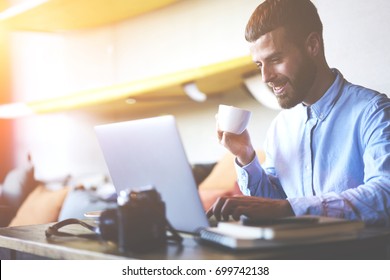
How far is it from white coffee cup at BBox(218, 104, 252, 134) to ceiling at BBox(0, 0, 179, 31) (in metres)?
1.71

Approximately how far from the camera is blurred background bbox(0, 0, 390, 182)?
1646 mm

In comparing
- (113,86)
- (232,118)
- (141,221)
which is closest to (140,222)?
(141,221)

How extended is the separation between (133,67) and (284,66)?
209 cm

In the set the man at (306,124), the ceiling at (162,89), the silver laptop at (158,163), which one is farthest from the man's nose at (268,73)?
the ceiling at (162,89)

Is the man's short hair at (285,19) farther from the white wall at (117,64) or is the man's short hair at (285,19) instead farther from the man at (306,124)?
the white wall at (117,64)

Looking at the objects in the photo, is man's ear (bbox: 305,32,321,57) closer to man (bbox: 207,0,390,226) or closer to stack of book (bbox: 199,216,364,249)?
man (bbox: 207,0,390,226)

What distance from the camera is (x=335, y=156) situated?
1290 millimetres

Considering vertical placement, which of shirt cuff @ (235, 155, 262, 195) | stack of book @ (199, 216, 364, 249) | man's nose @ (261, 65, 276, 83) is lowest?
stack of book @ (199, 216, 364, 249)

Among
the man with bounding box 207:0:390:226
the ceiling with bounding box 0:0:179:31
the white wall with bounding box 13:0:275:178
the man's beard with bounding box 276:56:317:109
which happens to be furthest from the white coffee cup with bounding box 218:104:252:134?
the ceiling with bounding box 0:0:179:31

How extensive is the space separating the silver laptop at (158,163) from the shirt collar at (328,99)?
0.53 m

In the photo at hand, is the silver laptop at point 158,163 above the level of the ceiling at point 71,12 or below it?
below

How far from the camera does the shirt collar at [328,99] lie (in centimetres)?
133

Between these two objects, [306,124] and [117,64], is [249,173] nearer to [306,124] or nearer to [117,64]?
[306,124]
